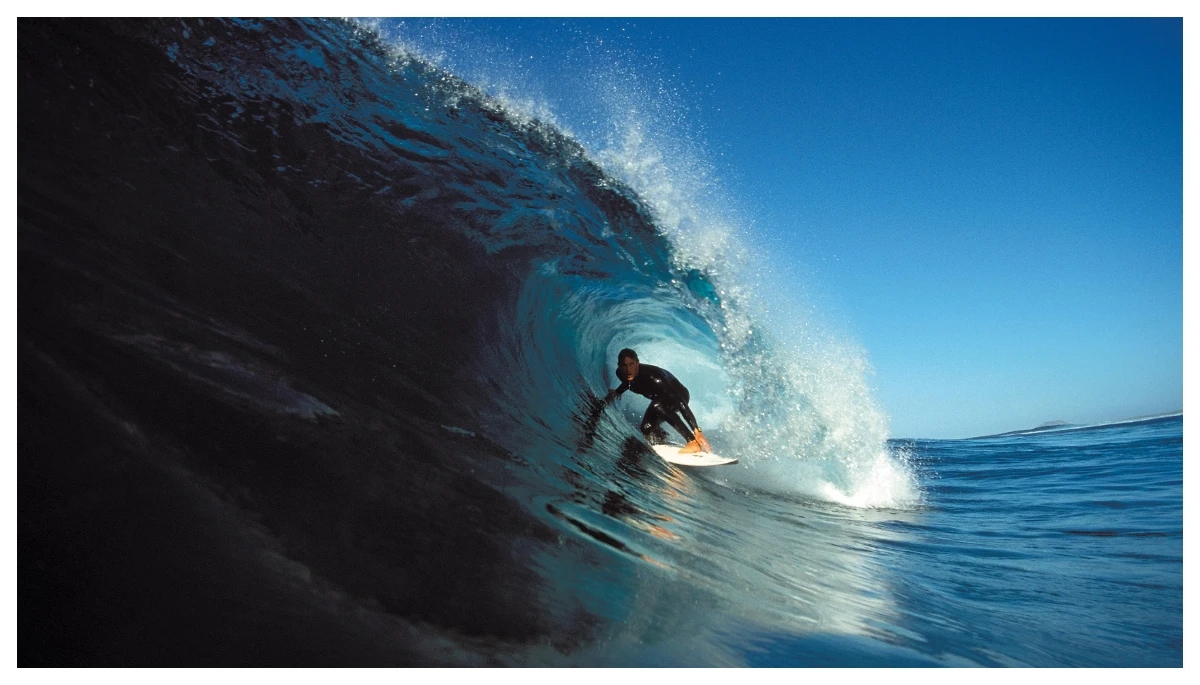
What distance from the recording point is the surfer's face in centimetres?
550

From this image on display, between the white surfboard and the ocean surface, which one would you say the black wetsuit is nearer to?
the white surfboard

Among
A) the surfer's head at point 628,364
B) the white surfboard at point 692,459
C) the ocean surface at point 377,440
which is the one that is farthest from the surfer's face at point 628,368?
the white surfboard at point 692,459

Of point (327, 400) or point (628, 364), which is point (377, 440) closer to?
point (327, 400)

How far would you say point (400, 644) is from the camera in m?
1.88

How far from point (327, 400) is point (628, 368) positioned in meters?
3.16

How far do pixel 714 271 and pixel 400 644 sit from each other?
487cm

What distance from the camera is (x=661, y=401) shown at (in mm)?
5625

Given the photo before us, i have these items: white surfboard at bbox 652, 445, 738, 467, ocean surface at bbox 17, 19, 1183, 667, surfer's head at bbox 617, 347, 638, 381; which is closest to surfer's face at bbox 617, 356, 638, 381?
surfer's head at bbox 617, 347, 638, 381

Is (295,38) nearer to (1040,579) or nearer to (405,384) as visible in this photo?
(405,384)

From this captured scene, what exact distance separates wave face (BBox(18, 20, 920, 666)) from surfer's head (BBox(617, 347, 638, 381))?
1.58 feet

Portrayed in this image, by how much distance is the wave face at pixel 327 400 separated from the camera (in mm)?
1948

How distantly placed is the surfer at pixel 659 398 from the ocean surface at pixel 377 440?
0.33m

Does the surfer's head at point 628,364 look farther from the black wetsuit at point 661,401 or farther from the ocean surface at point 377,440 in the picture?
the ocean surface at point 377,440
